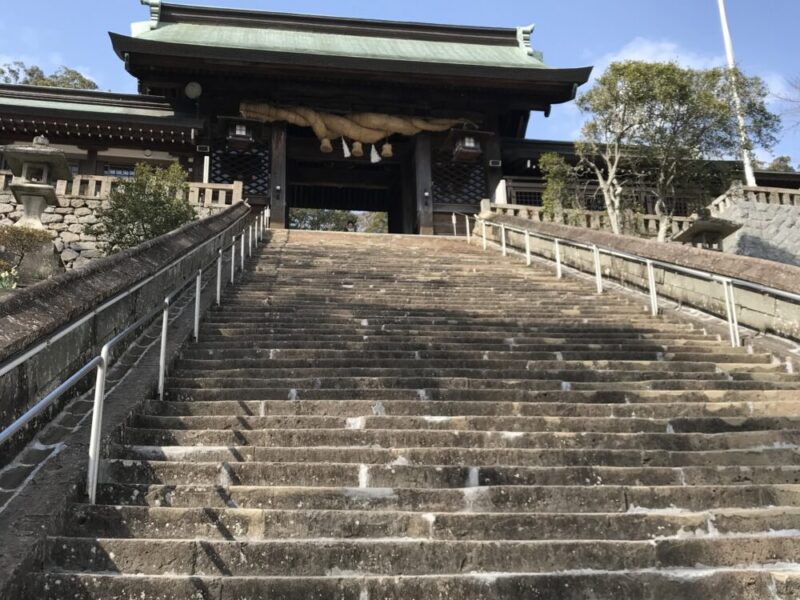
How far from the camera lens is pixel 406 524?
10.5 ft

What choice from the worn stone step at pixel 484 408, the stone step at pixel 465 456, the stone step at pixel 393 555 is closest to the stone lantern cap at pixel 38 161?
the worn stone step at pixel 484 408

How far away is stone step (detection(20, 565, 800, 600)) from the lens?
2.62m

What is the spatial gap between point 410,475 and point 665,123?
13878mm

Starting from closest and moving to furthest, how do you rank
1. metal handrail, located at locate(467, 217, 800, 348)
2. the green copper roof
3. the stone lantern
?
metal handrail, located at locate(467, 217, 800, 348) → the stone lantern → the green copper roof

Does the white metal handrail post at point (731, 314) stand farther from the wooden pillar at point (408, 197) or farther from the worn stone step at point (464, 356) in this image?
the wooden pillar at point (408, 197)

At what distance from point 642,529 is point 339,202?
22.0 m

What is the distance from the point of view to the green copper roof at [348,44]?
66.6 feet

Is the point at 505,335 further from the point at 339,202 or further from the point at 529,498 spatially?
the point at 339,202

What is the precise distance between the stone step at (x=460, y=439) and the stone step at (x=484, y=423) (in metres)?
0.17

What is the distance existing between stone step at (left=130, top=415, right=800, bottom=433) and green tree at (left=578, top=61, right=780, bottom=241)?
10.6 metres

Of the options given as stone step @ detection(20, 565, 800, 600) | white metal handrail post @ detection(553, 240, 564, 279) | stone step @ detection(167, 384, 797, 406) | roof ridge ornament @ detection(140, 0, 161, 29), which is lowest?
stone step @ detection(20, 565, 800, 600)

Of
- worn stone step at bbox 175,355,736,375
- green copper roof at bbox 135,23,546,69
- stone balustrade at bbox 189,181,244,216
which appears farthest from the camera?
green copper roof at bbox 135,23,546,69

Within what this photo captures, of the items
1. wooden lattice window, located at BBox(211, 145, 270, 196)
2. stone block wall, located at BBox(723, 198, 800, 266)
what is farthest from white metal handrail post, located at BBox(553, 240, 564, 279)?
wooden lattice window, located at BBox(211, 145, 270, 196)

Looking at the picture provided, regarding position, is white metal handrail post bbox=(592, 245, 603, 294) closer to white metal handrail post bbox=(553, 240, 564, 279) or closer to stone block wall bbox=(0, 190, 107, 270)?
white metal handrail post bbox=(553, 240, 564, 279)
